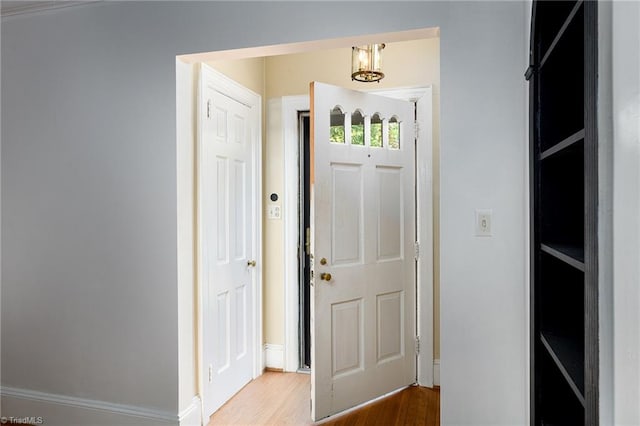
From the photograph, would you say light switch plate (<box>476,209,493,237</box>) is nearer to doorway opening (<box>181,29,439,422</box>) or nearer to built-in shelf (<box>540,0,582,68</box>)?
built-in shelf (<box>540,0,582,68</box>)

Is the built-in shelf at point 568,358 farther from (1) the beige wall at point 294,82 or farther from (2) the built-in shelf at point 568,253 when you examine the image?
(1) the beige wall at point 294,82

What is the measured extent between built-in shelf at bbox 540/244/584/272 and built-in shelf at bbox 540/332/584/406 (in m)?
0.28

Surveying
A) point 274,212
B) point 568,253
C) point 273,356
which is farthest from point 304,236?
point 568,253

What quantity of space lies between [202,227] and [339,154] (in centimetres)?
93

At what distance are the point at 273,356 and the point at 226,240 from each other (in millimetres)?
1113

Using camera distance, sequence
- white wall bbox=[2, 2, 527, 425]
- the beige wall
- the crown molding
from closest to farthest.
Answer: white wall bbox=[2, 2, 527, 425], the crown molding, the beige wall

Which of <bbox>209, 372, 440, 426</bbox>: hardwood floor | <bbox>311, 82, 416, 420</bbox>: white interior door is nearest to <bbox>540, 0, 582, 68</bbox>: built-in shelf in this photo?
<bbox>311, 82, 416, 420</bbox>: white interior door

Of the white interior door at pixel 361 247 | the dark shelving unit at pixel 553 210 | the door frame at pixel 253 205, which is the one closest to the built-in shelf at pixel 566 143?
the dark shelving unit at pixel 553 210

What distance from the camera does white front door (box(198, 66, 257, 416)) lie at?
105 inches

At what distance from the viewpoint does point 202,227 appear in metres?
2.61

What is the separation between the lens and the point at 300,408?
9.29 ft

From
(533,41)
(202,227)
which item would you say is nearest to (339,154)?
(202,227)

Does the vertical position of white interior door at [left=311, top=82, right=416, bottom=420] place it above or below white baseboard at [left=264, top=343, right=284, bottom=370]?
above

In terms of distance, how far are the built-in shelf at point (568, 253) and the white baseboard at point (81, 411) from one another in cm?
200
